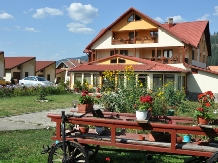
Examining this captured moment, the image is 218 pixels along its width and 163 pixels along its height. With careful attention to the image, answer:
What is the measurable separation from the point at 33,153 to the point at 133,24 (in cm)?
2744

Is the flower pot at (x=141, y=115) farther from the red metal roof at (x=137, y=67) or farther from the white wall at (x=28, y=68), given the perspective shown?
the white wall at (x=28, y=68)

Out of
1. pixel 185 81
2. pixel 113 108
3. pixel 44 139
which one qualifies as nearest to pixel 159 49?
pixel 185 81

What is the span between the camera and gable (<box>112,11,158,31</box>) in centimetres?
3194

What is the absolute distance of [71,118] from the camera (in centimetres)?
513

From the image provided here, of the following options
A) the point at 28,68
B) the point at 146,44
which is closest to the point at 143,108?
the point at 146,44

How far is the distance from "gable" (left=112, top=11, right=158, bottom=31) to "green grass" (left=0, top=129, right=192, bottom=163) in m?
24.8

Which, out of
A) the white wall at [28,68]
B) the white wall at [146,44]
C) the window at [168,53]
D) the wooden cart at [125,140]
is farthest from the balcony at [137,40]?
the wooden cart at [125,140]

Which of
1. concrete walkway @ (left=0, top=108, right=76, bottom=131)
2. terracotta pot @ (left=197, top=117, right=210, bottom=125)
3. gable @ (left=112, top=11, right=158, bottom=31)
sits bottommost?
concrete walkway @ (left=0, top=108, right=76, bottom=131)

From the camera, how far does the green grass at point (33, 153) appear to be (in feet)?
20.2

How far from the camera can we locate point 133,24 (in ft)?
107

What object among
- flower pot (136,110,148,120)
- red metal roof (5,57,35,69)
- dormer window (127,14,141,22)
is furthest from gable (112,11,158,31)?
flower pot (136,110,148,120)

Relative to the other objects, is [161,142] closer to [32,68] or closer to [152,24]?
[152,24]

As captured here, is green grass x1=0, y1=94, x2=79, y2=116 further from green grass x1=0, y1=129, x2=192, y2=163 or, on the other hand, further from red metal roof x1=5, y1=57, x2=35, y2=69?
red metal roof x1=5, y1=57, x2=35, y2=69

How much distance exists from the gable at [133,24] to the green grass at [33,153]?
24778 mm
